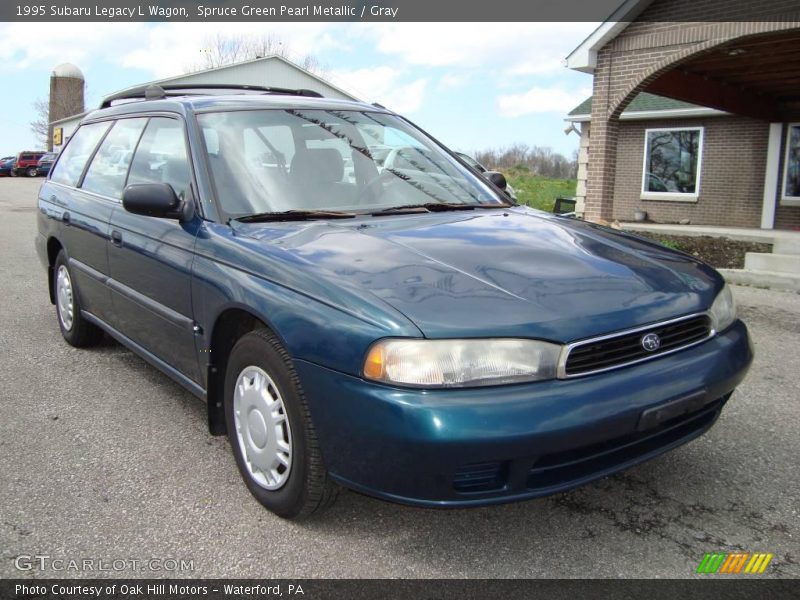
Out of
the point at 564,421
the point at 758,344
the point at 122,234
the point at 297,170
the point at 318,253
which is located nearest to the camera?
the point at 564,421

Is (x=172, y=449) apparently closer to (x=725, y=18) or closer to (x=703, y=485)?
(x=703, y=485)

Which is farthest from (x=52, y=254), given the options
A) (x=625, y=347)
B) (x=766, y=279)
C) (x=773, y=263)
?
(x=773, y=263)

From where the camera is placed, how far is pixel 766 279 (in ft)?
27.1

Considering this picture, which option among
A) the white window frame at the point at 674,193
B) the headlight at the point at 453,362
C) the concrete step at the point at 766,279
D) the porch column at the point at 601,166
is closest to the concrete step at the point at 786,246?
the concrete step at the point at 766,279

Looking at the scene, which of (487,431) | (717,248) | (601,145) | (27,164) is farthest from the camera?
(27,164)

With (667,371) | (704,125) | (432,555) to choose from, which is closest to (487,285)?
(667,371)

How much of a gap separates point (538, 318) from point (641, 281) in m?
0.60

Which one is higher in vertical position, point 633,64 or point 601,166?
point 633,64

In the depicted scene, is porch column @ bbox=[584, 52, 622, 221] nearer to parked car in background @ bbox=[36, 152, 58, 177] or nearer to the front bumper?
the front bumper

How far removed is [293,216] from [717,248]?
31.9 feet

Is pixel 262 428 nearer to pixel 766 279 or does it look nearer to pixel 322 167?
pixel 322 167

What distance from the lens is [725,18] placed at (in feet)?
32.6

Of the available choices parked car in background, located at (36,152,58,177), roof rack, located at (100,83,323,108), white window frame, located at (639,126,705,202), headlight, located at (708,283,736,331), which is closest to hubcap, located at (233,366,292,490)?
headlight, located at (708,283,736,331)

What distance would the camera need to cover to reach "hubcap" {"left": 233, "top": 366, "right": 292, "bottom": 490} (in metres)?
2.62
